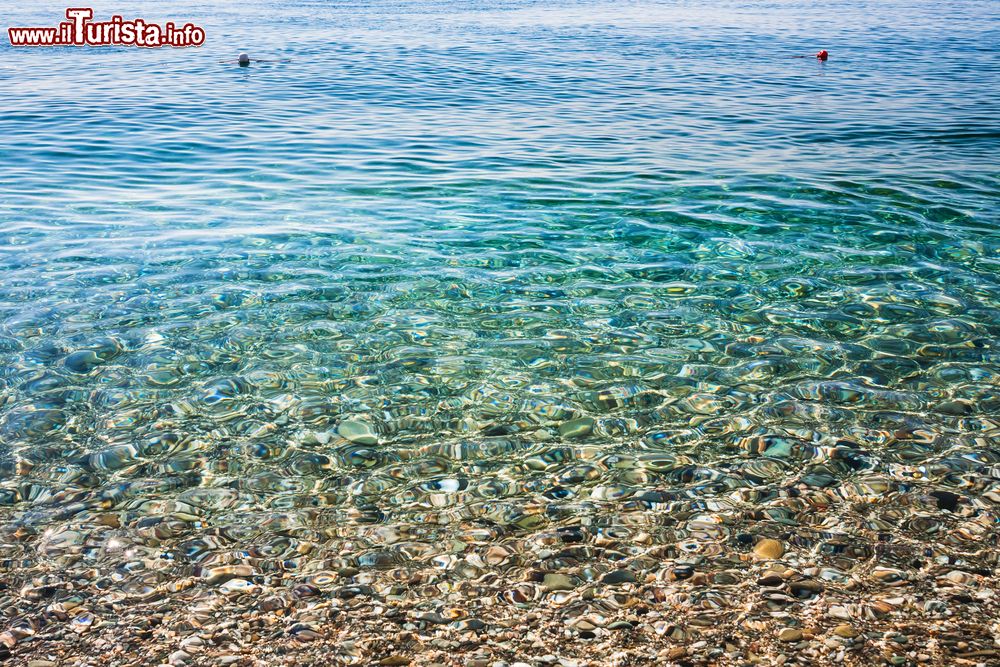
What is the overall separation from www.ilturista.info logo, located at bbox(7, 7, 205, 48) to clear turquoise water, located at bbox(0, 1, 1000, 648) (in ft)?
46.7

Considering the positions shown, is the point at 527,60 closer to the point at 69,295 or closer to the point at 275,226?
the point at 275,226

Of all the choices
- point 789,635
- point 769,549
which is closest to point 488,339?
point 769,549

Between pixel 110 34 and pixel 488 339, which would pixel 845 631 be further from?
pixel 110 34

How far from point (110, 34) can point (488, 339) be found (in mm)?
29893

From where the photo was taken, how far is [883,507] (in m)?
4.65

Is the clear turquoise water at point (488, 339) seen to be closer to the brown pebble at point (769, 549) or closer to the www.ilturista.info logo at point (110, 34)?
the brown pebble at point (769, 549)

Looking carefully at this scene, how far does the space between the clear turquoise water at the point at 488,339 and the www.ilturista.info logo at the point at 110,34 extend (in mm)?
14225

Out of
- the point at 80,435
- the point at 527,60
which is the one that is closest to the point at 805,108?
the point at 527,60

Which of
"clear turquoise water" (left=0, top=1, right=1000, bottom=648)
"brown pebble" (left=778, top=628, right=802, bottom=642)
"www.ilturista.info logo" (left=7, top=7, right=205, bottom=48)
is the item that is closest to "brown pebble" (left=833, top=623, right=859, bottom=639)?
"brown pebble" (left=778, top=628, right=802, bottom=642)

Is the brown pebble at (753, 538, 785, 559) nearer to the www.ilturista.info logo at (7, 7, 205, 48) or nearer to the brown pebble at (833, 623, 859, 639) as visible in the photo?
Answer: the brown pebble at (833, 623, 859, 639)

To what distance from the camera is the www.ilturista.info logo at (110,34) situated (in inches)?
1144

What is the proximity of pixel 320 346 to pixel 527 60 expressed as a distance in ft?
65.2

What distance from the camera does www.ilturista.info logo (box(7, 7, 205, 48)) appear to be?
29.0 metres

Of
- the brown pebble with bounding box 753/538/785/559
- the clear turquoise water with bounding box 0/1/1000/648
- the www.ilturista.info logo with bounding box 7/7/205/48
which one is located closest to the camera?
the brown pebble with bounding box 753/538/785/559
